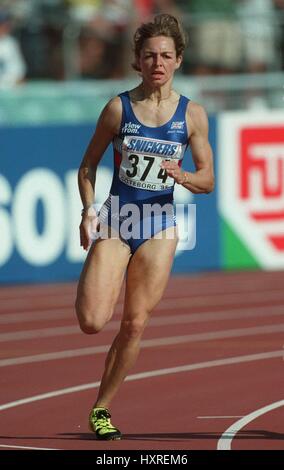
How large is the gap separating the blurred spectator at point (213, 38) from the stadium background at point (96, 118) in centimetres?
2

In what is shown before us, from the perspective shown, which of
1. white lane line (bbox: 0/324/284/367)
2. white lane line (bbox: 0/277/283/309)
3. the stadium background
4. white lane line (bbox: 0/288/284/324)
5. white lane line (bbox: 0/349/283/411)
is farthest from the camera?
the stadium background

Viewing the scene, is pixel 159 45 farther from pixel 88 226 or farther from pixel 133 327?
pixel 133 327

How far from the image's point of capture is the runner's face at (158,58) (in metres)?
8.11

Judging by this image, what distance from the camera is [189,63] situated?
66.3ft

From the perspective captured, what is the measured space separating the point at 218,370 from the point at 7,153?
6531mm

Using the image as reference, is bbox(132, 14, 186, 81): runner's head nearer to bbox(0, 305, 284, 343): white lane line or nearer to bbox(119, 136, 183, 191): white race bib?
bbox(119, 136, 183, 191): white race bib

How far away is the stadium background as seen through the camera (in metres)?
16.7

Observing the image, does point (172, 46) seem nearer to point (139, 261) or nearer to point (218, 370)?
point (139, 261)

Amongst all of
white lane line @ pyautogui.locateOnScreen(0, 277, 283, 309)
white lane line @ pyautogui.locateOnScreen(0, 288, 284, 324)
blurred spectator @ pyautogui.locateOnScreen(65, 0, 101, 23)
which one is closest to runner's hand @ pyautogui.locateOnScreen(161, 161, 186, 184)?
white lane line @ pyautogui.locateOnScreen(0, 288, 284, 324)

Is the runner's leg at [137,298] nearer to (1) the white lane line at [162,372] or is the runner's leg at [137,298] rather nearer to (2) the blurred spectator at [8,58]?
(1) the white lane line at [162,372]

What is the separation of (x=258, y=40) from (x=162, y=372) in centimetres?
1017

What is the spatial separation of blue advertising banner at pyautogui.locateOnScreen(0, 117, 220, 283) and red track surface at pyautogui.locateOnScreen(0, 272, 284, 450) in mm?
341
